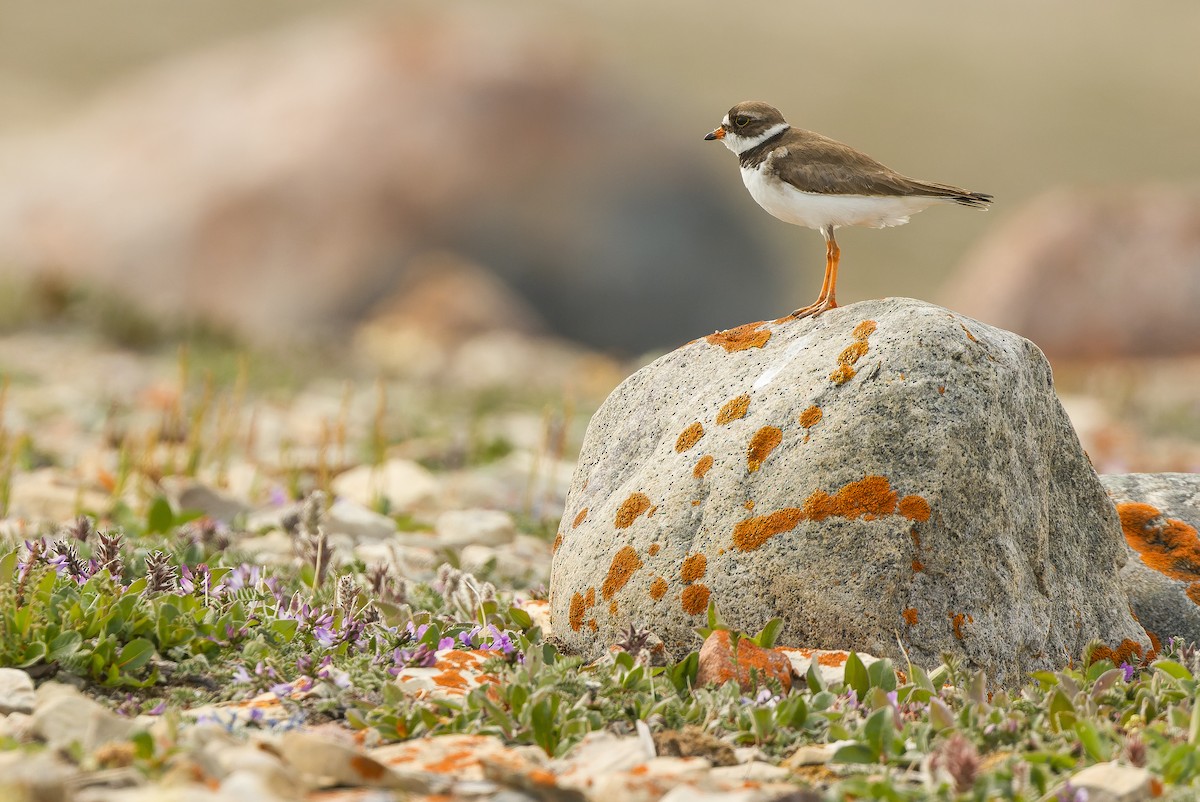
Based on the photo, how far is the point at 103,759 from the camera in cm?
317

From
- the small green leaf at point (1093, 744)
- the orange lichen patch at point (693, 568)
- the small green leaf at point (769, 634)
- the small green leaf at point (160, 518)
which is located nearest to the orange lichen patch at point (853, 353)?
the orange lichen patch at point (693, 568)

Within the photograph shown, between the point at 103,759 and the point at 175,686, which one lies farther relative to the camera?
the point at 175,686

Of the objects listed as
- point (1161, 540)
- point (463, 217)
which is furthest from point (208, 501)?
point (463, 217)

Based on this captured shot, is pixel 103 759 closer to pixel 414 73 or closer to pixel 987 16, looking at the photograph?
pixel 414 73

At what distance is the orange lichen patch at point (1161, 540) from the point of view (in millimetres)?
5441

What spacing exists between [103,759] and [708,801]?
157 centimetres

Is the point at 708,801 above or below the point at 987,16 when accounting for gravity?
below

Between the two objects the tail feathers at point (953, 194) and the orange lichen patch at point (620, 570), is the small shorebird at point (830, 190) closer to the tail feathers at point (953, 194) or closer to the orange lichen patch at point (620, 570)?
the tail feathers at point (953, 194)

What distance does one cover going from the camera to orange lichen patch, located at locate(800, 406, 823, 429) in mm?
4531

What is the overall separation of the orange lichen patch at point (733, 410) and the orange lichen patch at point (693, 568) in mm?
582

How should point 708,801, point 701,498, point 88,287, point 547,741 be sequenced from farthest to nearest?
point 88,287 < point 701,498 < point 547,741 < point 708,801

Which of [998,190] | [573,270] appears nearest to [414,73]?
→ [573,270]

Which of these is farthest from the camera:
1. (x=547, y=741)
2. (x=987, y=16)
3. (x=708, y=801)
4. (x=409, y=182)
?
(x=987, y=16)

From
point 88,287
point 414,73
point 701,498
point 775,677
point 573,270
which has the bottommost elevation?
point 775,677
